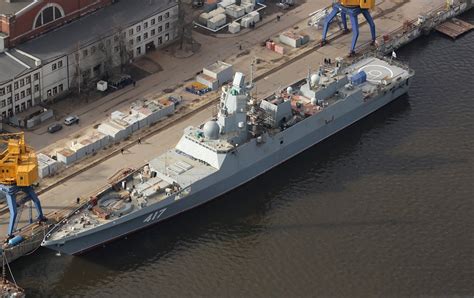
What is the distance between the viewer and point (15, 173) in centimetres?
10562

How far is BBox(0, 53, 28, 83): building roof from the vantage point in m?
128

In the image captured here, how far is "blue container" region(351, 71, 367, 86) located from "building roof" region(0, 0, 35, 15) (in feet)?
141

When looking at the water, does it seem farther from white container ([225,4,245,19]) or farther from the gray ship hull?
white container ([225,4,245,19])

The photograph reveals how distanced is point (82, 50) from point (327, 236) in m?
42.8

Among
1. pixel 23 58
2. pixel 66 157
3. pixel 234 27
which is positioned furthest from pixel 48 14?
pixel 234 27

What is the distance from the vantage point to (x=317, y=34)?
15312 centimetres

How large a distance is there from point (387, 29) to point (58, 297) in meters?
72.8

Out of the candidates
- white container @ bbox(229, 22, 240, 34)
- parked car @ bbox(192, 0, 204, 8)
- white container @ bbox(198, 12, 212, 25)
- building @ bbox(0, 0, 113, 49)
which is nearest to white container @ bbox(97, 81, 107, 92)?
building @ bbox(0, 0, 113, 49)

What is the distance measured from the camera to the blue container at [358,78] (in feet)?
447

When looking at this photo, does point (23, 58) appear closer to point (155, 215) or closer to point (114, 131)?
point (114, 131)

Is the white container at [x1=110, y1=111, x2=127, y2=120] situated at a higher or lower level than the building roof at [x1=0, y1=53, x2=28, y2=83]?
lower

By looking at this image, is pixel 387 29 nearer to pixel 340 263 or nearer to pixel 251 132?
pixel 251 132

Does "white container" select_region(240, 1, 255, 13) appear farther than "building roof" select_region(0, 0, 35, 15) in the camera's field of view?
Yes

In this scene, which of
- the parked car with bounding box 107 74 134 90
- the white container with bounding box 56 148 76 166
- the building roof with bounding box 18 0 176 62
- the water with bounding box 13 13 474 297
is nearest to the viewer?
the water with bounding box 13 13 474 297
